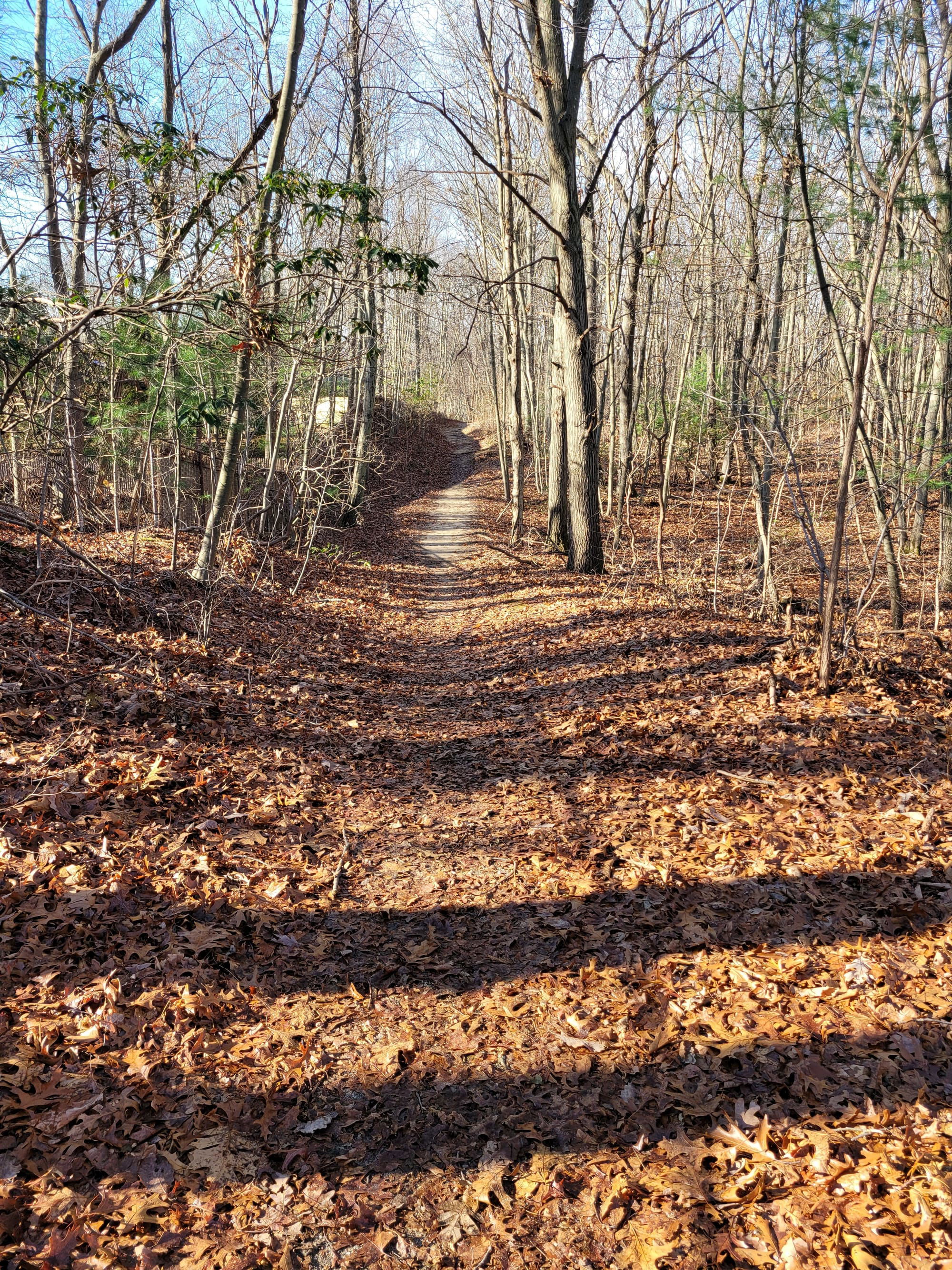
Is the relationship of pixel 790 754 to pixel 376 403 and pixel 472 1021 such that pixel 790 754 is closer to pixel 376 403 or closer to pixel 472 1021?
pixel 472 1021

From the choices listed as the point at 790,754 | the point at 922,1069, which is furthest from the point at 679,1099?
the point at 790,754

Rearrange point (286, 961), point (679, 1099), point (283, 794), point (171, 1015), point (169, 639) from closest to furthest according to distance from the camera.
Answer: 1. point (679, 1099)
2. point (171, 1015)
3. point (286, 961)
4. point (283, 794)
5. point (169, 639)

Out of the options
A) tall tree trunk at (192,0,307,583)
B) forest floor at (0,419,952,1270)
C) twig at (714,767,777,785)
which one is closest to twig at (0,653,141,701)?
forest floor at (0,419,952,1270)

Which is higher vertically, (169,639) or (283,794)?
(169,639)

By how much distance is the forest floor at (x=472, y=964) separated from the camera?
2.65 metres

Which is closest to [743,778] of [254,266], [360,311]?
[254,266]

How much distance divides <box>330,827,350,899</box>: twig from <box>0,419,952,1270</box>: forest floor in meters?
0.03

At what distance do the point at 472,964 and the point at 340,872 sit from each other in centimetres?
109

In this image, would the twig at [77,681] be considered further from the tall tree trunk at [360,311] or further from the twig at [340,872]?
the tall tree trunk at [360,311]

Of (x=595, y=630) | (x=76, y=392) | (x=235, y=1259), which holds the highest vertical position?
(x=76, y=392)

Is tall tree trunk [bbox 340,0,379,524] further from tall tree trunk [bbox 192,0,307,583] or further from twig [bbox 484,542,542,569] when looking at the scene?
tall tree trunk [bbox 192,0,307,583]

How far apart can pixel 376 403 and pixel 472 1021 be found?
29118mm

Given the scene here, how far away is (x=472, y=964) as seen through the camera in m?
4.01

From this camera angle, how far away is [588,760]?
6168 millimetres
